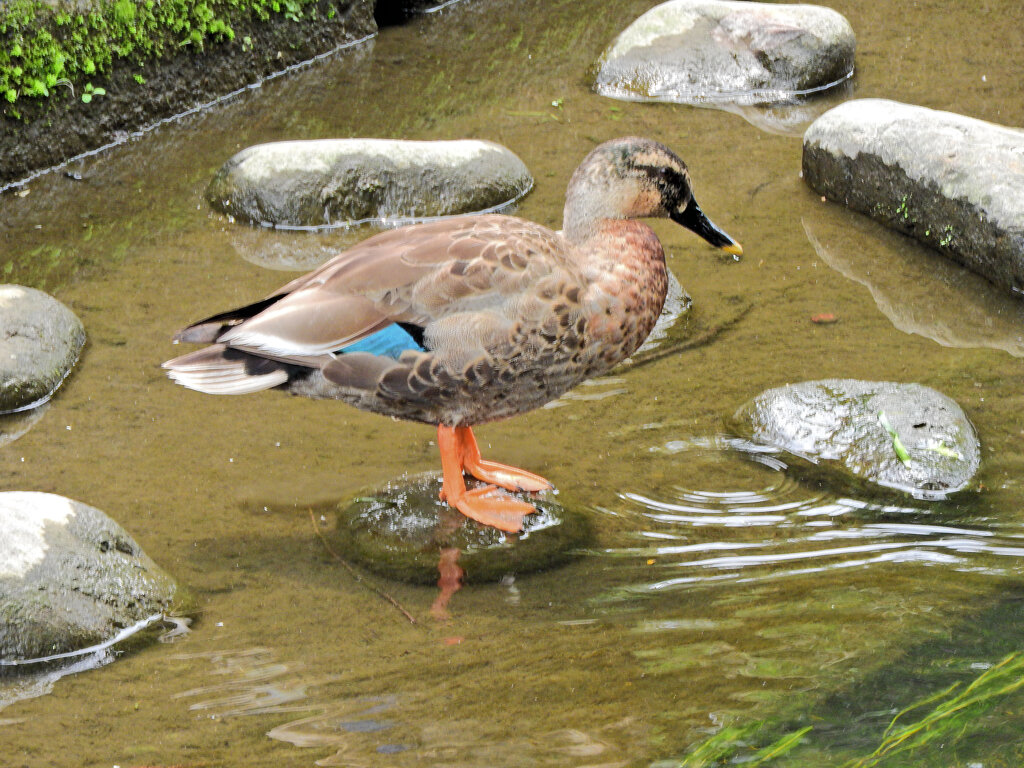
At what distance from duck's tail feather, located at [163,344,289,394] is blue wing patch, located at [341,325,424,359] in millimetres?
299

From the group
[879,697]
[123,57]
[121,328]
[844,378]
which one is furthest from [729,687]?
[123,57]

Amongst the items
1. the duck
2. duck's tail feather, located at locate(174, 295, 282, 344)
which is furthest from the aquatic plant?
duck's tail feather, located at locate(174, 295, 282, 344)

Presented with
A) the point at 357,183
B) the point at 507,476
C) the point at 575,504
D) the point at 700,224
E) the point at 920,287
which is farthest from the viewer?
the point at 357,183

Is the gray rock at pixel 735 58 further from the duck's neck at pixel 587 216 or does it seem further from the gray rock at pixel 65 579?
the gray rock at pixel 65 579

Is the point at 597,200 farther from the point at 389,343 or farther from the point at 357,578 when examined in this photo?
the point at 357,578

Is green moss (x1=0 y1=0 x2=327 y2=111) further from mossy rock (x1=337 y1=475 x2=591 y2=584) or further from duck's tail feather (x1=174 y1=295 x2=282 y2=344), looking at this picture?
mossy rock (x1=337 y1=475 x2=591 y2=584)

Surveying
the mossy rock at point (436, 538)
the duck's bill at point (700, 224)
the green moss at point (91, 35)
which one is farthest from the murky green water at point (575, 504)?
the duck's bill at point (700, 224)

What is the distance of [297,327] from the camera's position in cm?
378

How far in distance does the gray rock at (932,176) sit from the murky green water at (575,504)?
0.15 metres

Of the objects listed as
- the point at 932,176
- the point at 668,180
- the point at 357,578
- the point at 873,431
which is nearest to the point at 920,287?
the point at 932,176

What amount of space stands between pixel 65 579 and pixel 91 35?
501 centimetres

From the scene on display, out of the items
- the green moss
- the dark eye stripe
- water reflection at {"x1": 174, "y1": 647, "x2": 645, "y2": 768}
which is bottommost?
water reflection at {"x1": 174, "y1": 647, "x2": 645, "y2": 768}

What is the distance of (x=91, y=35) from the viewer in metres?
7.33

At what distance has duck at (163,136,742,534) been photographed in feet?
12.1
